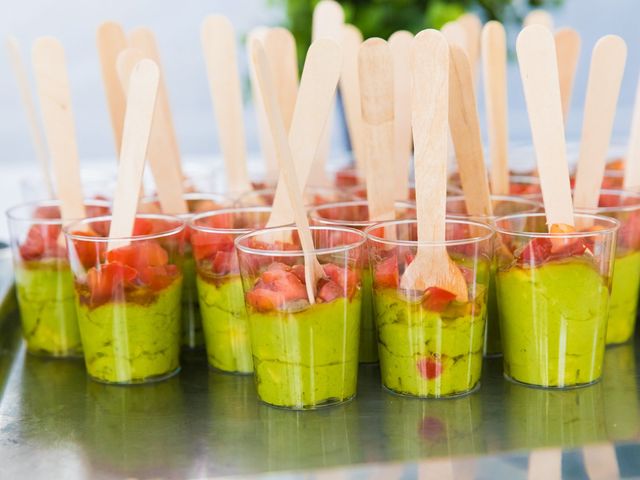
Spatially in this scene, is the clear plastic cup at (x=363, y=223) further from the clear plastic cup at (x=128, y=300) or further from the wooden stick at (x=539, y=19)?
the wooden stick at (x=539, y=19)

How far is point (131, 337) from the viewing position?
3.83 ft

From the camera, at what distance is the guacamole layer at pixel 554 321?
3.52ft

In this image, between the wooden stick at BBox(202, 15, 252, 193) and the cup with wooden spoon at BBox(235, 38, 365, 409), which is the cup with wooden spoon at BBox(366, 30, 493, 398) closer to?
the cup with wooden spoon at BBox(235, 38, 365, 409)

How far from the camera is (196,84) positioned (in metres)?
3.69

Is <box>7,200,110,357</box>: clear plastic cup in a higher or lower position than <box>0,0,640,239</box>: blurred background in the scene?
lower

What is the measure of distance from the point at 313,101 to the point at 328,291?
0.71ft

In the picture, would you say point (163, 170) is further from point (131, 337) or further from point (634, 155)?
point (634, 155)

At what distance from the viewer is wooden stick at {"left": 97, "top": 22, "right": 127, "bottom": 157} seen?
1.37 metres

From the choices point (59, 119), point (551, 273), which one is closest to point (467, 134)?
point (551, 273)

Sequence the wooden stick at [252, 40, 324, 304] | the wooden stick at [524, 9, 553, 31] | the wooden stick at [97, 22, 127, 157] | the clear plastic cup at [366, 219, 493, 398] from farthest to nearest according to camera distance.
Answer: the wooden stick at [524, 9, 553, 31] → the wooden stick at [97, 22, 127, 157] → the clear plastic cup at [366, 219, 493, 398] → the wooden stick at [252, 40, 324, 304]

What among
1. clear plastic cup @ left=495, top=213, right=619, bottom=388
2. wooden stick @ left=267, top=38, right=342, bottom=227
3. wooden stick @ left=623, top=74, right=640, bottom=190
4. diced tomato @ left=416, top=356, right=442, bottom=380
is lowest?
diced tomato @ left=416, top=356, right=442, bottom=380

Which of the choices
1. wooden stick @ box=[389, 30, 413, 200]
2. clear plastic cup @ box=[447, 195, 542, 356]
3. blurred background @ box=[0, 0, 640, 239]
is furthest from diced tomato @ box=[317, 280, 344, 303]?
blurred background @ box=[0, 0, 640, 239]

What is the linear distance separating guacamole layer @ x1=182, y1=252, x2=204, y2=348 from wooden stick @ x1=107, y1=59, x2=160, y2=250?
136mm

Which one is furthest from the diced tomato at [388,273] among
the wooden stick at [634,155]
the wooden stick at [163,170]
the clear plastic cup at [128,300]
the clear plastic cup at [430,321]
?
the wooden stick at [634,155]
